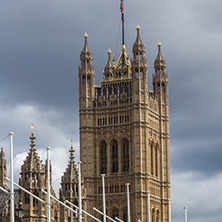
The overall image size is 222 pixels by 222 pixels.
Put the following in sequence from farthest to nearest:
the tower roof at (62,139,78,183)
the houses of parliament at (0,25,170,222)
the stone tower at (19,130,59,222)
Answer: the houses of parliament at (0,25,170,222)
the tower roof at (62,139,78,183)
the stone tower at (19,130,59,222)

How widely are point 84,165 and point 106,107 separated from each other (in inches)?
361

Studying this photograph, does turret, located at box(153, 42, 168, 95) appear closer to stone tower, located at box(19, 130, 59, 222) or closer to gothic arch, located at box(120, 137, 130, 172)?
gothic arch, located at box(120, 137, 130, 172)

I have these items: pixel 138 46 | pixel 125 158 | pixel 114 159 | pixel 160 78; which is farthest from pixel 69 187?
pixel 160 78

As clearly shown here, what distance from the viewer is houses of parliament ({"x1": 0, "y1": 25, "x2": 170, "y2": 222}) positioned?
141 metres

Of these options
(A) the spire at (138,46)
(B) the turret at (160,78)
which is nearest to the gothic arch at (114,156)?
(B) the turret at (160,78)

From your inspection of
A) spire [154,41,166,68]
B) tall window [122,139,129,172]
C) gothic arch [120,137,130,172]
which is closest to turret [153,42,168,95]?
spire [154,41,166,68]

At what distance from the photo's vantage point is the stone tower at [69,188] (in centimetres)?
9275

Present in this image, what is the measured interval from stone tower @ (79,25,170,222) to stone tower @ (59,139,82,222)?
45.3 m

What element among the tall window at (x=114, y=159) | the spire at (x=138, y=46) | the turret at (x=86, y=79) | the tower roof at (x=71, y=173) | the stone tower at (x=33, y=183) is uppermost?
the spire at (x=138, y=46)

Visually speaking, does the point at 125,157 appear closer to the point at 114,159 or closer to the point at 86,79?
the point at 114,159

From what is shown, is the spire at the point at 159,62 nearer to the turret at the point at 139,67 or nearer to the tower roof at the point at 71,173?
the turret at the point at 139,67

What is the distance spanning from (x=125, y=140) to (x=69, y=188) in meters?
51.1

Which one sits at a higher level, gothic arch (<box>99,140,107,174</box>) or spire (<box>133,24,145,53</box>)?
spire (<box>133,24,145,53</box>)

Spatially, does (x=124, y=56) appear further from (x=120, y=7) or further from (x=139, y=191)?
(x=139, y=191)
